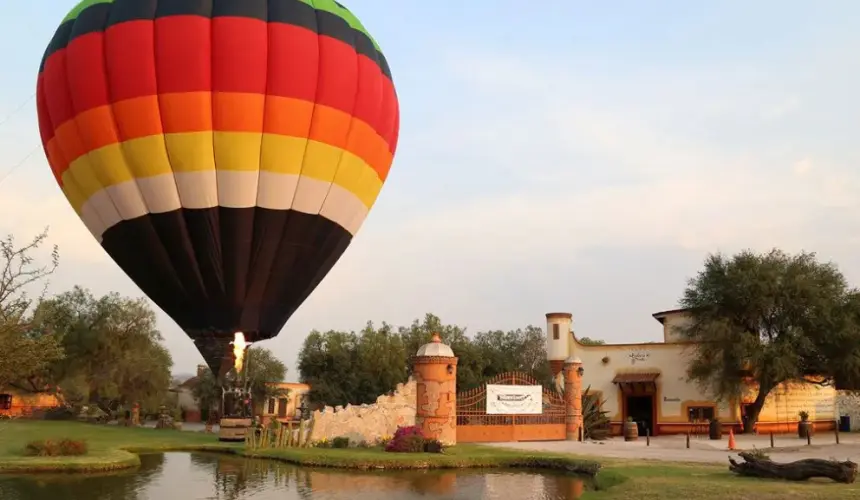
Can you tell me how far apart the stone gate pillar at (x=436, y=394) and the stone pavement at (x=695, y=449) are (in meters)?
2.29

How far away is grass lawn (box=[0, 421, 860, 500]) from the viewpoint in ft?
48.3

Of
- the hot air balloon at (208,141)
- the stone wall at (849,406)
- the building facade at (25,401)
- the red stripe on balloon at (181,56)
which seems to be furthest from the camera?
the building facade at (25,401)

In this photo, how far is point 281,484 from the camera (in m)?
19.0

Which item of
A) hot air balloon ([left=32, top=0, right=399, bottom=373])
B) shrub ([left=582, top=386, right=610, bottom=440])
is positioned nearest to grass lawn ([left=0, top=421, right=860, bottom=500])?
hot air balloon ([left=32, top=0, right=399, bottom=373])

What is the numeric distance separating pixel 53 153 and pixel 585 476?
17.6 metres

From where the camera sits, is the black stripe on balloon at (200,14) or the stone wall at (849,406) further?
the stone wall at (849,406)

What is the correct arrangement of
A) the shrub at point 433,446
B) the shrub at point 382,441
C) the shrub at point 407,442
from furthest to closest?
1. the shrub at point 382,441
2. the shrub at point 407,442
3. the shrub at point 433,446

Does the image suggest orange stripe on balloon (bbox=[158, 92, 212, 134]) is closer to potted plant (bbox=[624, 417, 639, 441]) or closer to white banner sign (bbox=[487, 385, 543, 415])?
white banner sign (bbox=[487, 385, 543, 415])

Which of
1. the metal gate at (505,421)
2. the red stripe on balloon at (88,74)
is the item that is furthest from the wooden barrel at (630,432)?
the red stripe on balloon at (88,74)

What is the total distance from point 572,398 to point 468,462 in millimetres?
10719

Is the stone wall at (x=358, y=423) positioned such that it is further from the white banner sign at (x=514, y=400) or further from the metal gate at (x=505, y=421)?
the white banner sign at (x=514, y=400)

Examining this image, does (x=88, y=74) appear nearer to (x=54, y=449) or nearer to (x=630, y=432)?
(x=54, y=449)

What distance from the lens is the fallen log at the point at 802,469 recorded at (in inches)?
623

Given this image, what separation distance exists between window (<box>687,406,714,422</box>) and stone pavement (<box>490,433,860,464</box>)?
16.0 ft
